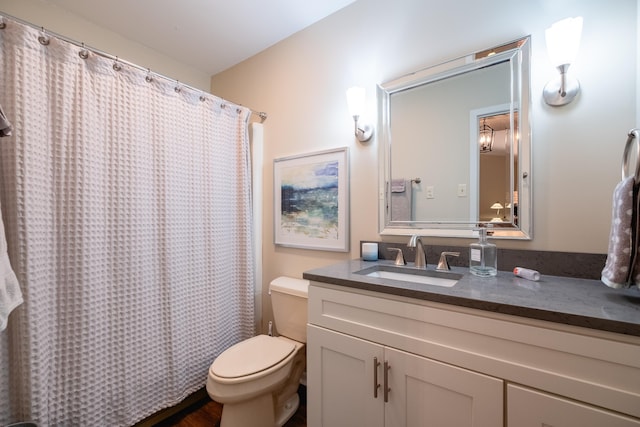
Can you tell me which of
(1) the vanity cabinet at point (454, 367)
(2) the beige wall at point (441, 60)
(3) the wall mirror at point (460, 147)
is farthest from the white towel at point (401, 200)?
(1) the vanity cabinet at point (454, 367)

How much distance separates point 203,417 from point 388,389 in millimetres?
1245

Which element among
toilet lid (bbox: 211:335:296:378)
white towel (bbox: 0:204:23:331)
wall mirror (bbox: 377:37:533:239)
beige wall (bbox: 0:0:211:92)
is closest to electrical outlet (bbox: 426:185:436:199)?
wall mirror (bbox: 377:37:533:239)

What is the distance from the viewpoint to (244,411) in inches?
50.1

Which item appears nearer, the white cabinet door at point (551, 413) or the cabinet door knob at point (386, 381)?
the white cabinet door at point (551, 413)

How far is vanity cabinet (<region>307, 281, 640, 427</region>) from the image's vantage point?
659 millimetres

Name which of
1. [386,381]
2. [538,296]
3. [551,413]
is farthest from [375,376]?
[538,296]

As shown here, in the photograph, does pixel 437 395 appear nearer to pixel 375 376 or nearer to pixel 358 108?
pixel 375 376

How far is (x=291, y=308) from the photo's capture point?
1597 mm

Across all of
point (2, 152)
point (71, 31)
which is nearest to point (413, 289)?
point (2, 152)

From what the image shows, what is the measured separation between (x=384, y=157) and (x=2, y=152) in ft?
5.50

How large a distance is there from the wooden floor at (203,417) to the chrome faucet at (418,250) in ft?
3.67

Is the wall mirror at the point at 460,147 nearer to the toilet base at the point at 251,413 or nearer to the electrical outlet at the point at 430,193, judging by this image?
the electrical outlet at the point at 430,193

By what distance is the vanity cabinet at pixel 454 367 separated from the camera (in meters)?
0.66

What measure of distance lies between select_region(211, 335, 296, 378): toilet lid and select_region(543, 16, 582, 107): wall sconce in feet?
5.53
